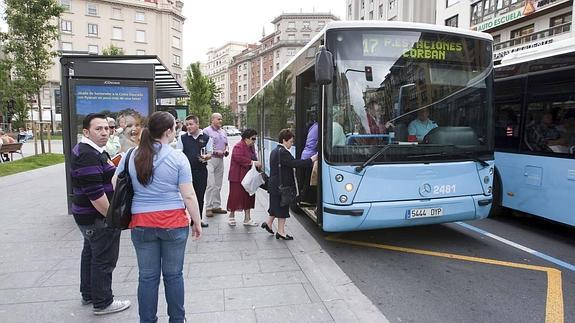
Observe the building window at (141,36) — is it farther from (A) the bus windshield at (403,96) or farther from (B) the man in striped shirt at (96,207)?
(B) the man in striped shirt at (96,207)

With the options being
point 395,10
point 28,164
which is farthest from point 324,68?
point 395,10

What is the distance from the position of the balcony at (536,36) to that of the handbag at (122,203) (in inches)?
1127

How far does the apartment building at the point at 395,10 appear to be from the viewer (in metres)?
44.2

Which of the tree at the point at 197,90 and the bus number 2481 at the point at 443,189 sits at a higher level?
the tree at the point at 197,90

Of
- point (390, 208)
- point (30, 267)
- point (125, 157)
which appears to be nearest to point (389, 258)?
point (390, 208)

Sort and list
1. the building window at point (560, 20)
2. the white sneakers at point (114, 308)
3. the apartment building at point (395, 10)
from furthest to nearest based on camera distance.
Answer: the apartment building at point (395, 10), the building window at point (560, 20), the white sneakers at point (114, 308)

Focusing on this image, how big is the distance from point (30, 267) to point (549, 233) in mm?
7556

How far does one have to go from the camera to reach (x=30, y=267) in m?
4.94

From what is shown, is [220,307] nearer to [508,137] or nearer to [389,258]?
[389,258]

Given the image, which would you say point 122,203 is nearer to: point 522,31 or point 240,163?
point 240,163

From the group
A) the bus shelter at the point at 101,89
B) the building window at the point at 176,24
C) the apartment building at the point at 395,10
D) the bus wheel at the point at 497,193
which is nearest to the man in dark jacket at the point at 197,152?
the bus shelter at the point at 101,89

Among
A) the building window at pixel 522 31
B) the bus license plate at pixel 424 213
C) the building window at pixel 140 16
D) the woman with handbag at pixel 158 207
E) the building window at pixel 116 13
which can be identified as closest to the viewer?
A: the woman with handbag at pixel 158 207

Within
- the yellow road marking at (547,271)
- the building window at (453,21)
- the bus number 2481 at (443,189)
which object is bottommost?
the yellow road marking at (547,271)

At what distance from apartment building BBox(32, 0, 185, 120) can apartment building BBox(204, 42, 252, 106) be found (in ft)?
203
